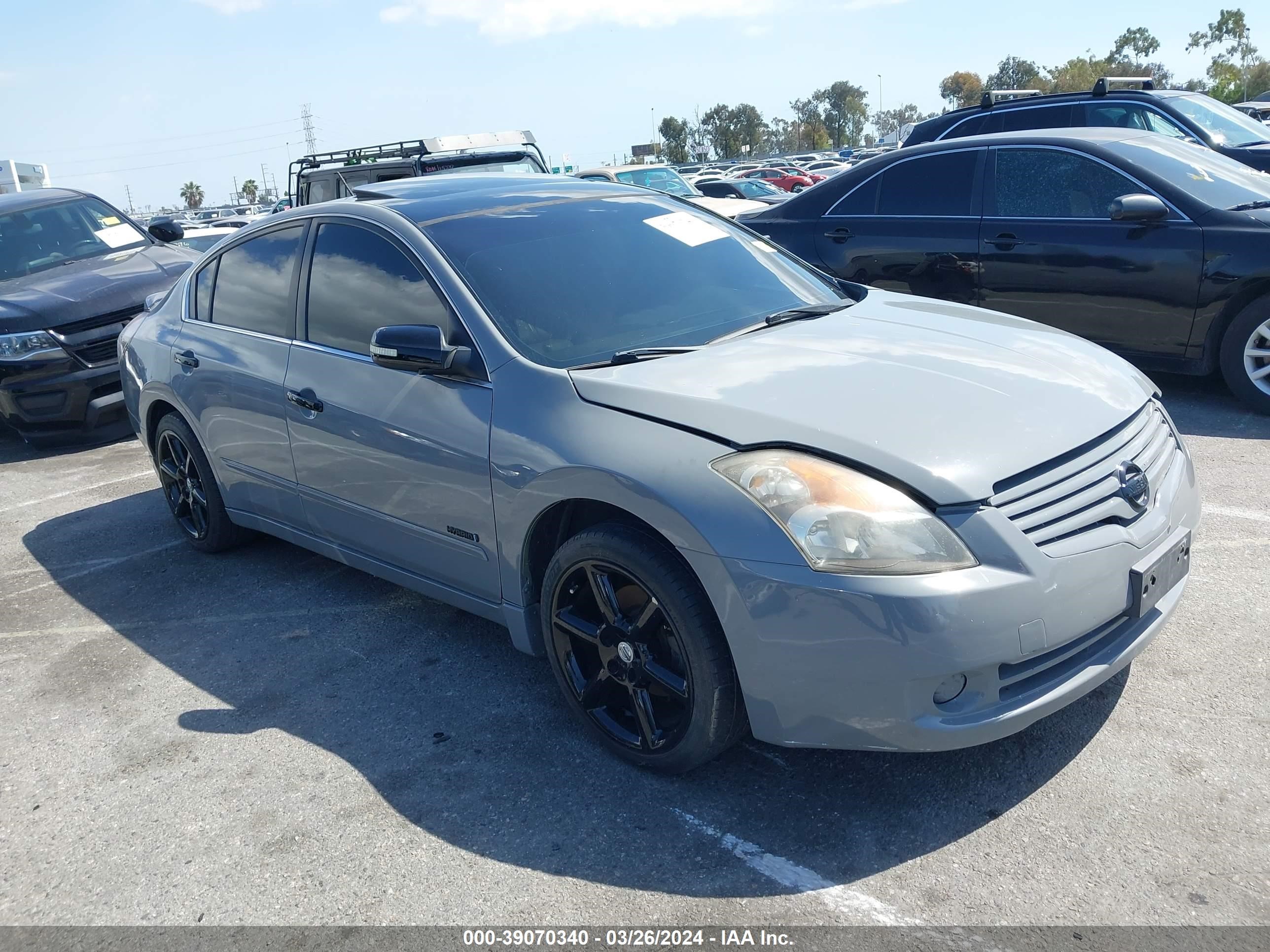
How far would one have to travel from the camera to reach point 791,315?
3748mm

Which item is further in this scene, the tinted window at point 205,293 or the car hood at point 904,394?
the tinted window at point 205,293

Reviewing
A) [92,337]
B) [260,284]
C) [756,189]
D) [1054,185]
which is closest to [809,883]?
[260,284]

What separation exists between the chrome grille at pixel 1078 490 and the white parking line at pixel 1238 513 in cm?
181

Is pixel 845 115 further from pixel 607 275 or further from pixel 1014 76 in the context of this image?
pixel 607 275

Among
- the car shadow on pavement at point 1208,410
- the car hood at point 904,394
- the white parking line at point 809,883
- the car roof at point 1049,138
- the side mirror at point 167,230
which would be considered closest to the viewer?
the white parking line at point 809,883

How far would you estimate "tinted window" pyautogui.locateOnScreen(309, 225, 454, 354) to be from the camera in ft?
12.1

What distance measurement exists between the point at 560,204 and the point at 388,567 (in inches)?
59.6

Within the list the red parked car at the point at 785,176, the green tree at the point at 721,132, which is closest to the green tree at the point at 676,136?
the green tree at the point at 721,132

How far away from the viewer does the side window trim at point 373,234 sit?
11.5ft

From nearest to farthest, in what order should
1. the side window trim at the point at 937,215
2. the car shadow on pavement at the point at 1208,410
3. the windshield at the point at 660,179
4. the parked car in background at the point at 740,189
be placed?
the car shadow on pavement at the point at 1208,410
the side window trim at the point at 937,215
the windshield at the point at 660,179
the parked car in background at the point at 740,189

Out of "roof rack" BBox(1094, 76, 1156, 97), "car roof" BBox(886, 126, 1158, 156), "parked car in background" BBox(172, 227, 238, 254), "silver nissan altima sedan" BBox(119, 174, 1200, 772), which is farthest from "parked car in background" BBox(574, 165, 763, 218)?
"silver nissan altima sedan" BBox(119, 174, 1200, 772)

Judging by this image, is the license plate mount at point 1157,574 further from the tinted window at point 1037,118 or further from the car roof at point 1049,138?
the tinted window at point 1037,118

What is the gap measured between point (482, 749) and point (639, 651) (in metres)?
0.69

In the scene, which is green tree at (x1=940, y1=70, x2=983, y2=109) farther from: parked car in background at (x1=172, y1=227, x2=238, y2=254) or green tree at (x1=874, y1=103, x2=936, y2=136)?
parked car in background at (x1=172, y1=227, x2=238, y2=254)
